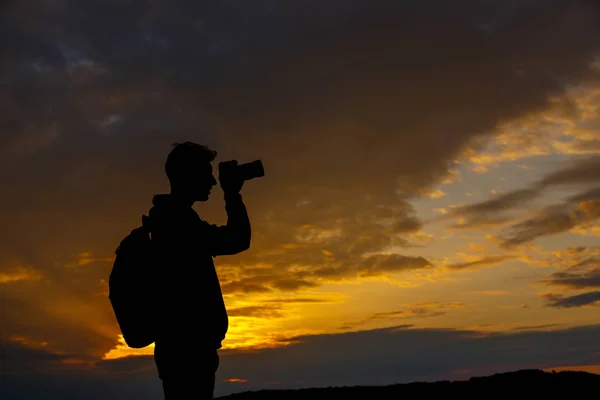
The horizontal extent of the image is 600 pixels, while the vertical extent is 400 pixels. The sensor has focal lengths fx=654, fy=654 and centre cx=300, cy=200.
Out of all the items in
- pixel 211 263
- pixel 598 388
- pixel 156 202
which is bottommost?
pixel 598 388

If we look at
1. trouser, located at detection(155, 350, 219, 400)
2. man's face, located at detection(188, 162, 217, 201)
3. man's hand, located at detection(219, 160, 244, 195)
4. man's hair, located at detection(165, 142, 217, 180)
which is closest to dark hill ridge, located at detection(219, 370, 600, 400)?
trouser, located at detection(155, 350, 219, 400)

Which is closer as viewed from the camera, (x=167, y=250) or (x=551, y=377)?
(x=167, y=250)

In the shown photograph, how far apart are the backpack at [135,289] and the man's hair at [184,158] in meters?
0.60

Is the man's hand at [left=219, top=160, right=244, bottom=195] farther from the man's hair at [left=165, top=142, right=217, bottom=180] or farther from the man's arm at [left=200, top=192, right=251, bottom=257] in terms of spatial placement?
the man's hair at [left=165, top=142, right=217, bottom=180]

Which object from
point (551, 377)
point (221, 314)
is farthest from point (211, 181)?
point (551, 377)

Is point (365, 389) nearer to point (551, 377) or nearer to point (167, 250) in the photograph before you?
point (551, 377)

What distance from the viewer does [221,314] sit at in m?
5.24

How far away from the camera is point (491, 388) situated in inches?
400

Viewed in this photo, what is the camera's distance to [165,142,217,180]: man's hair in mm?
5383

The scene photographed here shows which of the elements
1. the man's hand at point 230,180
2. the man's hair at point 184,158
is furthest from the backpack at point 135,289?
the man's hand at point 230,180

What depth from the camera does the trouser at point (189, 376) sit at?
5.11 m

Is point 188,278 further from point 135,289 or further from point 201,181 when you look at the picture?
point 201,181

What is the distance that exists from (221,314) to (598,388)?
6741mm

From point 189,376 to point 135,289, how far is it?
31.6 inches
